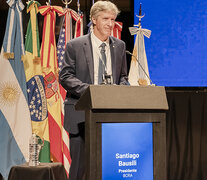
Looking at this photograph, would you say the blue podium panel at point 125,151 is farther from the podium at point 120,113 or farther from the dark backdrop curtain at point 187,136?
the dark backdrop curtain at point 187,136

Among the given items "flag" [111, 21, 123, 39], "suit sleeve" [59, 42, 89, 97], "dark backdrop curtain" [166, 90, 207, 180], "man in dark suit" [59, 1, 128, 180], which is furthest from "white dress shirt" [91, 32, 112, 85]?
"dark backdrop curtain" [166, 90, 207, 180]

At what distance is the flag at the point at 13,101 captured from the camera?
3943 mm

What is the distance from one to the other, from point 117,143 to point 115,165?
13 centimetres

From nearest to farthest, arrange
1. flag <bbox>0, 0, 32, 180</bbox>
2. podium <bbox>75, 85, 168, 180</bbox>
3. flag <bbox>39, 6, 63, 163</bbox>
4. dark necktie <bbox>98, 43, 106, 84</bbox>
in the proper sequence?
podium <bbox>75, 85, 168, 180</bbox>
dark necktie <bbox>98, 43, 106, 84</bbox>
flag <bbox>0, 0, 32, 180</bbox>
flag <bbox>39, 6, 63, 163</bbox>

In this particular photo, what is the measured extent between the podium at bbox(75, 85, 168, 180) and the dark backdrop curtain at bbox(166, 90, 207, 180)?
6.64ft

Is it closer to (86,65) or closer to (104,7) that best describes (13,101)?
(86,65)

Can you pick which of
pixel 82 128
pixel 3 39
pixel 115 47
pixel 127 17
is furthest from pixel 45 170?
pixel 127 17

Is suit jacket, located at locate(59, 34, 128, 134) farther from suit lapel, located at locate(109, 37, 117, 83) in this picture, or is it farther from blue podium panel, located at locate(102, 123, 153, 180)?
blue podium panel, located at locate(102, 123, 153, 180)

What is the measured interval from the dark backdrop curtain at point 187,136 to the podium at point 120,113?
202 cm

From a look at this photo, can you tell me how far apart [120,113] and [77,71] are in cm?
82

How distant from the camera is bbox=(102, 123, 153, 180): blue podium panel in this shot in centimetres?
222

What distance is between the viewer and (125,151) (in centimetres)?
224

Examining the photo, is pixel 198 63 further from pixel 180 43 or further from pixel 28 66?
pixel 28 66

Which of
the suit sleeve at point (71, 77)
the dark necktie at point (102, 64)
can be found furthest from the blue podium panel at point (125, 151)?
the dark necktie at point (102, 64)
